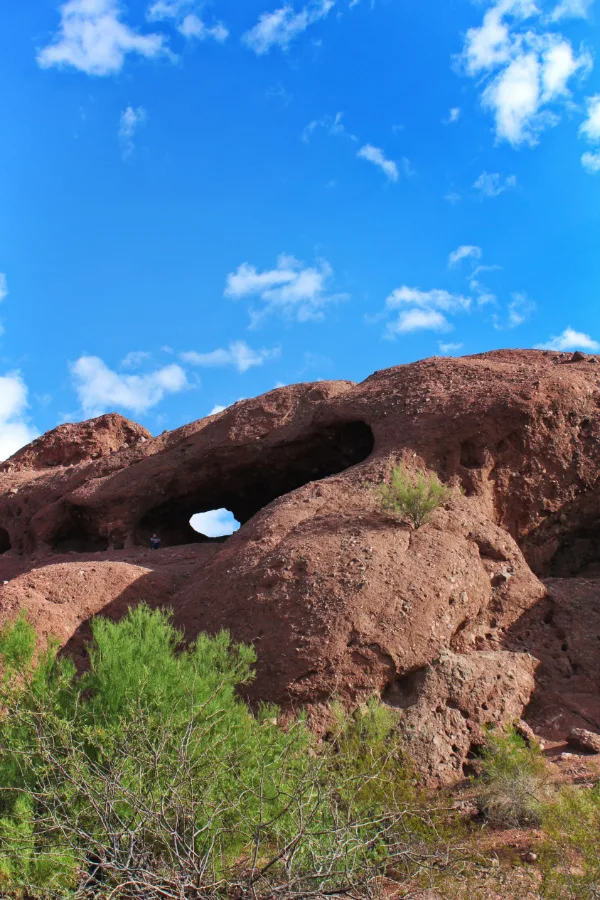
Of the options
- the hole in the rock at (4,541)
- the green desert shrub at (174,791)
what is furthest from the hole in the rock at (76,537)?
the green desert shrub at (174,791)

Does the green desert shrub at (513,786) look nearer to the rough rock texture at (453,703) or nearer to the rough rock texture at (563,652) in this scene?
the rough rock texture at (453,703)

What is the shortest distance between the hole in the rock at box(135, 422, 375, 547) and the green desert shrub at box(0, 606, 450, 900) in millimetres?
6996

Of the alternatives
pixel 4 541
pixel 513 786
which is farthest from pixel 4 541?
pixel 513 786

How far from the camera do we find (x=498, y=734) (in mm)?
7910

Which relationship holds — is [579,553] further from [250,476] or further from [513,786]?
[250,476]

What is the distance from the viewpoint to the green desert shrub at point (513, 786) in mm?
6609

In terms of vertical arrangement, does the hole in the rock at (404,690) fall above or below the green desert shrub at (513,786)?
above

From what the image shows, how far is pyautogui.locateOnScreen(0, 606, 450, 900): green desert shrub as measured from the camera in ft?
15.9

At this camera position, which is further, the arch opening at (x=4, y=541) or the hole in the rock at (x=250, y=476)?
the arch opening at (x=4, y=541)

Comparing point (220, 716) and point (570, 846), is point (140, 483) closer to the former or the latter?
point (220, 716)

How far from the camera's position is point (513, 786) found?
677cm

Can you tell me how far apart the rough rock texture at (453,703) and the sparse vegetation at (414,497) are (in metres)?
2.04

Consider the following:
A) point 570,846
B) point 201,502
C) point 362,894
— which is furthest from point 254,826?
point 201,502

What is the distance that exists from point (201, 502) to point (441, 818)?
10.7 m
